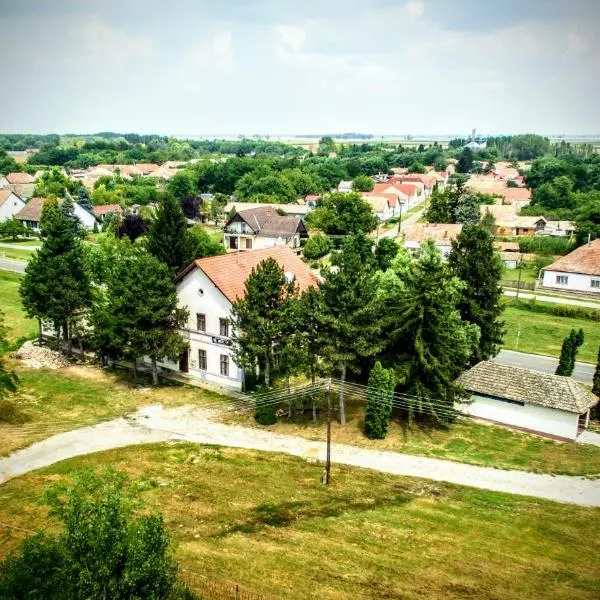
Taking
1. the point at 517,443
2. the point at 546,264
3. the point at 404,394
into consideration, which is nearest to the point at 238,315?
the point at 404,394

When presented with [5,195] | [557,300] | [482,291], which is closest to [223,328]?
[482,291]

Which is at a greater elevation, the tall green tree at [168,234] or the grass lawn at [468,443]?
the tall green tree at [168,234]

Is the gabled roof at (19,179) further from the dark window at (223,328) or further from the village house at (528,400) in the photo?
the village house at (528,400)

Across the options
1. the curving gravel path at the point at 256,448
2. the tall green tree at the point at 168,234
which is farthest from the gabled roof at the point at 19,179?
the curving gravel path at the point at 256,448

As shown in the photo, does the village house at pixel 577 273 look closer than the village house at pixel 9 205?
Yes

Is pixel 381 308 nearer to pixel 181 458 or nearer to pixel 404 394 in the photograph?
pixel 404 394

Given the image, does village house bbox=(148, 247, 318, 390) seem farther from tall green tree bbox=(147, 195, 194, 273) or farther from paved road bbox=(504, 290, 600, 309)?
paved road bbox=(504, 290, 600, 309)

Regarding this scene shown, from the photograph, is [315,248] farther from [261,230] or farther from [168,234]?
[168,234]

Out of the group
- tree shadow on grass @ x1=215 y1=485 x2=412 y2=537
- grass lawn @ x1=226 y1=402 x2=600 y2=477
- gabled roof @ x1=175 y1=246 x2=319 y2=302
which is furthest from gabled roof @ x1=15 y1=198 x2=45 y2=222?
tree shadow on grass @ x1=215 y1=485 x2=412 y2=537

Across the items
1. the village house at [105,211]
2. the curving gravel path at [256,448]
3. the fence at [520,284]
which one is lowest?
the curving gravel path at [256,448]
